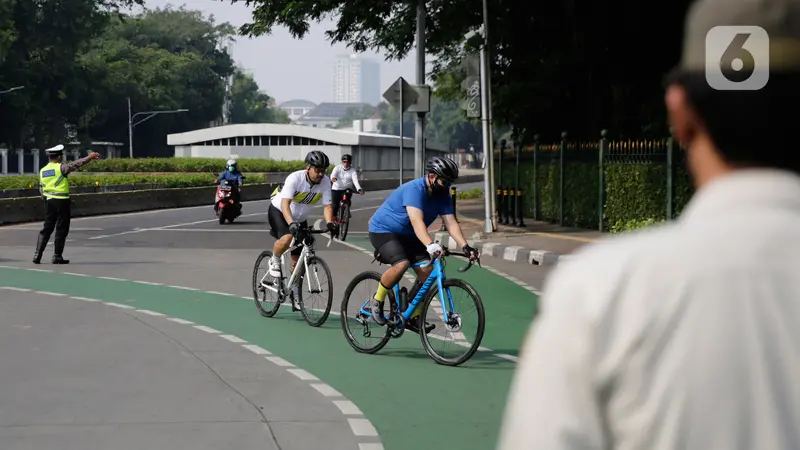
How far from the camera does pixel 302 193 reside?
13.2 metres

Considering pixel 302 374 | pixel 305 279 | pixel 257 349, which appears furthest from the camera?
pixel 305 279

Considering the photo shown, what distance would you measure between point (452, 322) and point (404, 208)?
1.04 m

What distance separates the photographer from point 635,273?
5.52 ft

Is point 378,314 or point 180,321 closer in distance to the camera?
point 378,314

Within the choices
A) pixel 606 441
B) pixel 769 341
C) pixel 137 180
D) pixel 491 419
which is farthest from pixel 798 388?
pixel 137 180

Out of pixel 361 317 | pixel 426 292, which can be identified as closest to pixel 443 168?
pixel 426 292

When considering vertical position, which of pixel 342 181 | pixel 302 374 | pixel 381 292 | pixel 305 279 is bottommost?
pixel 302 374

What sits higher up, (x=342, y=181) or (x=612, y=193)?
(x=342, y=181)

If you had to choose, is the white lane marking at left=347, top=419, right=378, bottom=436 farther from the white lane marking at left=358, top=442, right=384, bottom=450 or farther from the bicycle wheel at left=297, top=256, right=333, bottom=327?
the bicycle wheel at left=297, top=256, right=333, bottom=327

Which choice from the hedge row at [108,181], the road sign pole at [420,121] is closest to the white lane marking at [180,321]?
the road sign pole at [420,121]

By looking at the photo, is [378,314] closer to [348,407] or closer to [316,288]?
[316,288]

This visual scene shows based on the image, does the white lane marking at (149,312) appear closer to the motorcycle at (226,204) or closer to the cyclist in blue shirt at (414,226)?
the cyclist in blue shirt at (414,226)

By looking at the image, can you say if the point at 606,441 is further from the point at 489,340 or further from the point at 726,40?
the point at 489,340

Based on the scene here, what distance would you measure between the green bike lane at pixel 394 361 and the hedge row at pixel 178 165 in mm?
70352
